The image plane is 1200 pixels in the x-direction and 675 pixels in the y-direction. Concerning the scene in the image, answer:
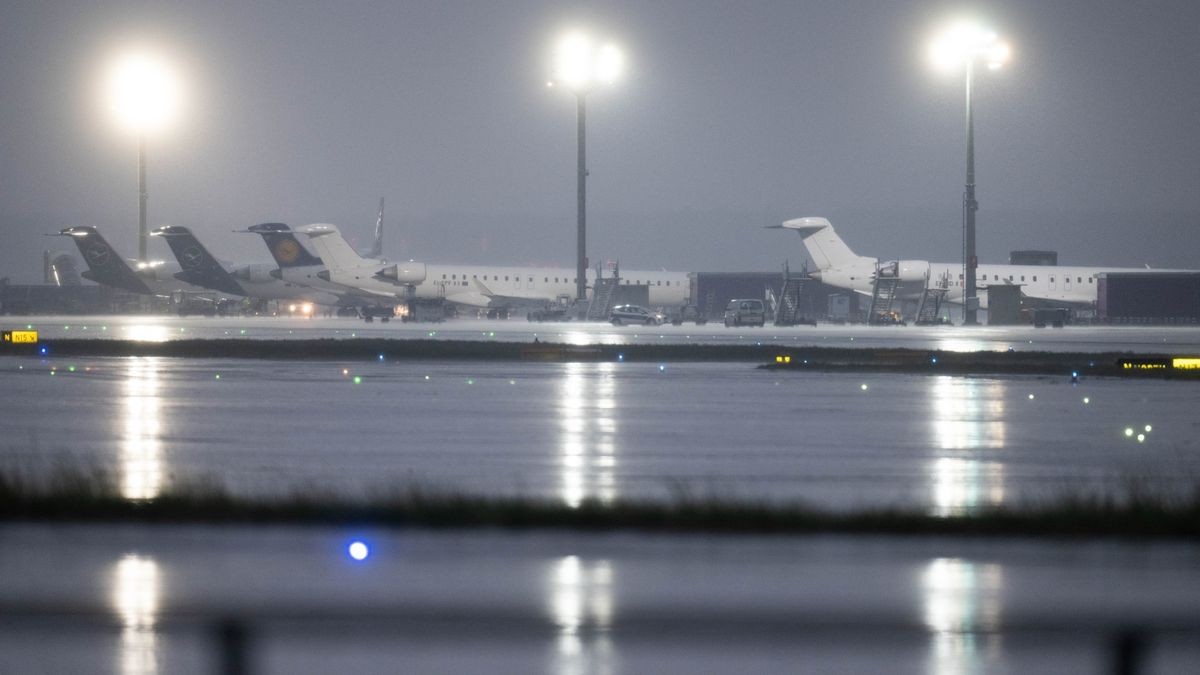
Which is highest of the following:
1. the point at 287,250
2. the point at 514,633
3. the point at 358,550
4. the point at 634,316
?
the point at 287,250

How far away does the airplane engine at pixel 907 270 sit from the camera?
97312mm

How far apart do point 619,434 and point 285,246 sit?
277 ft

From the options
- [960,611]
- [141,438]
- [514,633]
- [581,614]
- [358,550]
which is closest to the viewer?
[514,633]

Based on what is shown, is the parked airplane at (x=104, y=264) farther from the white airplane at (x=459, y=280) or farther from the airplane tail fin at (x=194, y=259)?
the white airplane at (x=459, y=280)

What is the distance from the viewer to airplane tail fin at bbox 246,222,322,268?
10344 cm

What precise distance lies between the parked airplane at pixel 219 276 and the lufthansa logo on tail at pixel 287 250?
5.44 ft

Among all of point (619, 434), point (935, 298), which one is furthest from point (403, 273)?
point (619, 434)

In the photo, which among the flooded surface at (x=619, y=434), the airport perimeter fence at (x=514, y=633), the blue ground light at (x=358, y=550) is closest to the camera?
the airport perimeter fence at (x=514, y=633)

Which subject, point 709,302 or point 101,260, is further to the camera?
point 709,302

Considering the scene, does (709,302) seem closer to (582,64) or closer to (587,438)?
(582,64)

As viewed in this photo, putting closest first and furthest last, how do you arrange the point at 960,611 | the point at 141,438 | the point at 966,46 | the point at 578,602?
the point at 960,611 < the point at 578,602 < the point at 141,438 < the point at 966,46

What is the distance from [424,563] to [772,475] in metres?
6.80

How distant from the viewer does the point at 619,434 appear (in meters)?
22.9

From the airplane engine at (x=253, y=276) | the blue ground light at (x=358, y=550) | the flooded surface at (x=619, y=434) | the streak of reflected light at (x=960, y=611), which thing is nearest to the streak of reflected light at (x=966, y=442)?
the flooded surface at (x=619, y=434)
